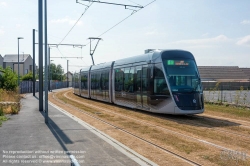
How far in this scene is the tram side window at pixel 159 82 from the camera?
16.3m

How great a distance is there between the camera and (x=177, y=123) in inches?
565

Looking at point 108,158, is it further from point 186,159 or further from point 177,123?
point 177,123

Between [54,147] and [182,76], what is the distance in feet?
29.6

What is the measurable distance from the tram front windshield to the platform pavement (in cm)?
563

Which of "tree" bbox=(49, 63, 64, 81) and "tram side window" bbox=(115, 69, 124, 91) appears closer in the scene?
"tram side window" bbox=(115, 69, 124, 91)

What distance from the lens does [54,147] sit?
28.6ft

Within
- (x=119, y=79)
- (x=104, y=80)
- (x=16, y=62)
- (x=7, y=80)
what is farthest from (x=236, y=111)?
(x=16, y=62)

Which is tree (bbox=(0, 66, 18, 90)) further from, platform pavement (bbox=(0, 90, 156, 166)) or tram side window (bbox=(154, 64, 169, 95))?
platform pavement (bbox=(0, 90, 156, 166))

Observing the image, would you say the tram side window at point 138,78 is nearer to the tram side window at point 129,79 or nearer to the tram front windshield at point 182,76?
the tram side window at point 129,79

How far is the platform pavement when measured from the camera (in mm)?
7344

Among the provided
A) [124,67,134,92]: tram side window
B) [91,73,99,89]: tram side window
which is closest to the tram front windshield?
[124,67,134,92]: tram side window

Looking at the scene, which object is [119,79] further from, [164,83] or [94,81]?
[94,81]

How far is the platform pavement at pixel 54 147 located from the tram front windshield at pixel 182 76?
5626 millimetres

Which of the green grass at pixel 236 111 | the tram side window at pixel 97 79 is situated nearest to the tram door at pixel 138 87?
the green grass at pixel 236 111
